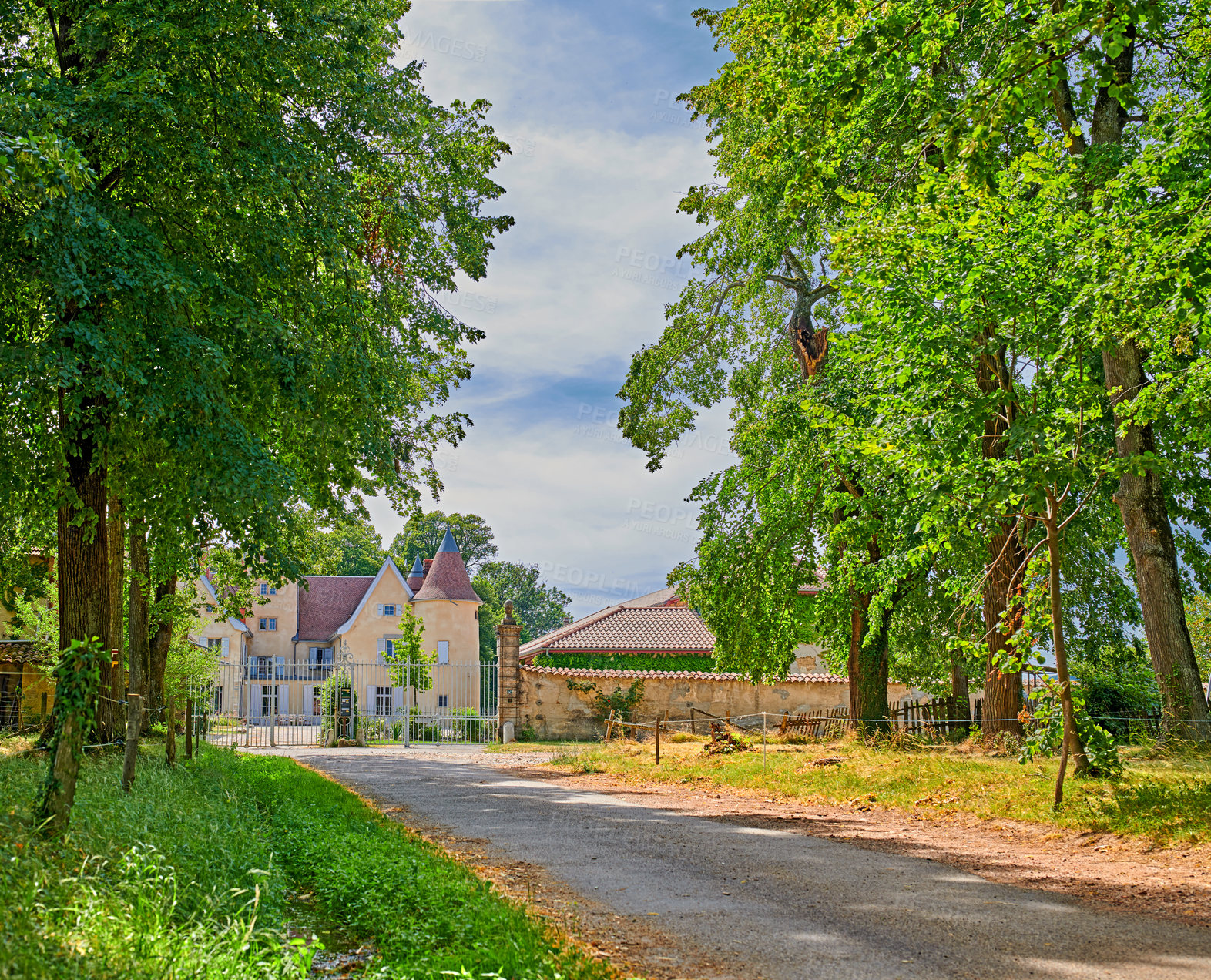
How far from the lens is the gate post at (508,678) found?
1152 inches

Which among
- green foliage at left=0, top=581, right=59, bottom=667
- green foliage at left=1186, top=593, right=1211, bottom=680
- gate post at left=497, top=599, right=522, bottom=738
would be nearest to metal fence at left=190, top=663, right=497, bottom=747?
gate post at left=497, top=599, right=522, bottom=738

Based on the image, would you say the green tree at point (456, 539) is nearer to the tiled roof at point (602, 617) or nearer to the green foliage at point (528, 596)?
the green foliage at point (528, 596)

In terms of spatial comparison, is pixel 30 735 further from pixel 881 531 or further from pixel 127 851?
pixel 881 531

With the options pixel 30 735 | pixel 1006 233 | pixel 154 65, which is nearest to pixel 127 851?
pixel 154 65

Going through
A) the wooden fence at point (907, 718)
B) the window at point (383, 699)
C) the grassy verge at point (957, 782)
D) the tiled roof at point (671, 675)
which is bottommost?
the window at point (383, 699)

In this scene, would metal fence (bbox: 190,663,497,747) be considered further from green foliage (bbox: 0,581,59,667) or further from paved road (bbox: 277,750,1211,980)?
paved road (bbox: 277,750,1211,980)

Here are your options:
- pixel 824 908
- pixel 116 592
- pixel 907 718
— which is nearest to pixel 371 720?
pixel 907 718

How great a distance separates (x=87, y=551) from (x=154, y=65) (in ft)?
20.5

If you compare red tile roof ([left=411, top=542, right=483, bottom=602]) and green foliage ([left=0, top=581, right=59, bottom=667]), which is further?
red tile roof ([left=411, top=542, right=483, bottom=602])

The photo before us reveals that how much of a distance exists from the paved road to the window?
3639 cm

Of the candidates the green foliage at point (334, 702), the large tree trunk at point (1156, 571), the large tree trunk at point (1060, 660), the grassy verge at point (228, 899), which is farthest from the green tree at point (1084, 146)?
the green foliage at point (334, 702)

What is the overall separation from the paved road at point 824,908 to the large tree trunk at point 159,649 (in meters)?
10.2

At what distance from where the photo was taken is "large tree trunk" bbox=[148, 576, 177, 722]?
→ 18234mm

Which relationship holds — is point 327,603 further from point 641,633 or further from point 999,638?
point 999,638
